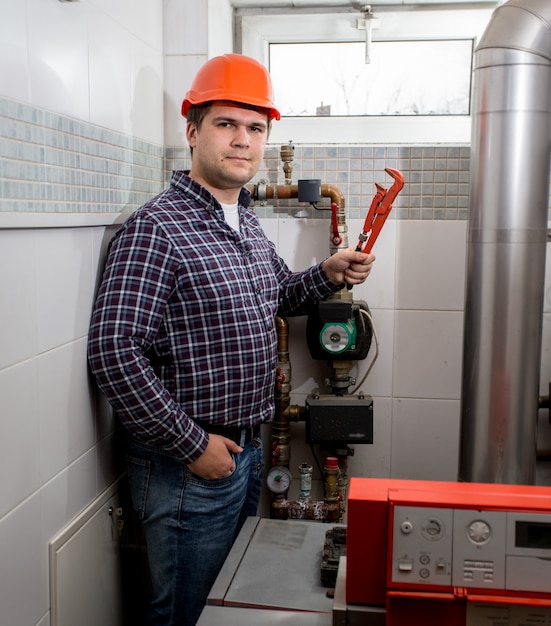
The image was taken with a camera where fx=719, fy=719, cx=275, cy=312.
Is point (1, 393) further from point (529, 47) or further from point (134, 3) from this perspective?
point (529, 47)

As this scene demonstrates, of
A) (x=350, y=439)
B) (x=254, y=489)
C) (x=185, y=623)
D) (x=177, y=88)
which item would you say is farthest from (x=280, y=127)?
(x=185, y=623)

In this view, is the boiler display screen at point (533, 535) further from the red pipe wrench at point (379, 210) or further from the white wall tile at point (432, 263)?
the white wall tile at point (432, 263)

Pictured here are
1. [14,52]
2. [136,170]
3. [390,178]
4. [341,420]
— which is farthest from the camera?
[390,178]

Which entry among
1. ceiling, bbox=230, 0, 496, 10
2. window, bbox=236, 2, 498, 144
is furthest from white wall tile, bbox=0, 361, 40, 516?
ceiling, bbox=230, 0, 496, 10

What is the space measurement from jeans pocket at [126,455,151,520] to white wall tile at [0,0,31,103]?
836mm

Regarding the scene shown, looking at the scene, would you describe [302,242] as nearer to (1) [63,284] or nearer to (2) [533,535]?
(1) [63,284]

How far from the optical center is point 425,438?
7.54ft

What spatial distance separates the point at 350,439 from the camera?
2100mm

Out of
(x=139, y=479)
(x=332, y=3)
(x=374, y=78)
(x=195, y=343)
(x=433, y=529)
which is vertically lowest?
(x=139, y=479)

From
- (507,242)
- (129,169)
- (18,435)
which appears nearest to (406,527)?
(18,435)

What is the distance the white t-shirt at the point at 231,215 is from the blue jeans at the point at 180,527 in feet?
1.88

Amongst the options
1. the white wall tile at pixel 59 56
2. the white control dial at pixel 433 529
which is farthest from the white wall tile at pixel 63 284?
the white control dial at pixel 433 529

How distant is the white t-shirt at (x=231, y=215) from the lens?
69.0 inches

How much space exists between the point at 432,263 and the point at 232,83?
0.88 m
